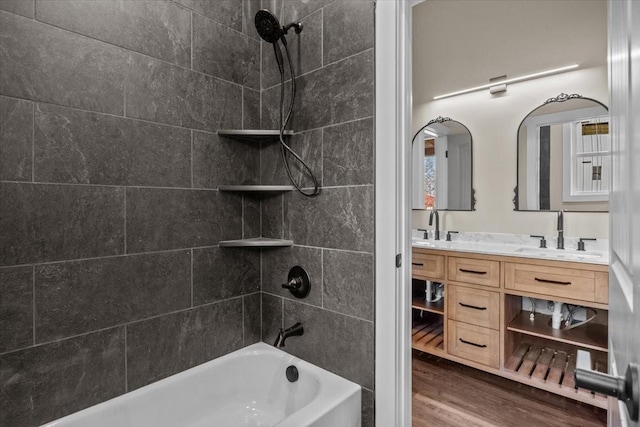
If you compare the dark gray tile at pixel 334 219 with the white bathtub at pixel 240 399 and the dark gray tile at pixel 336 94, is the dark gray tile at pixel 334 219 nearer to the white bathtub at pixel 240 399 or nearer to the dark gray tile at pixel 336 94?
the dark gray tile at pixel 336 94

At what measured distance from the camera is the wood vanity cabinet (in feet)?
7.09

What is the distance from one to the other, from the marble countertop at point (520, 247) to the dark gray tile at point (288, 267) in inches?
53.8

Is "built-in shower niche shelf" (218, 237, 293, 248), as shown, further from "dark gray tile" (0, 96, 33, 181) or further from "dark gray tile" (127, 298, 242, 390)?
"dark gray tile" (0, 96, 33, 181)

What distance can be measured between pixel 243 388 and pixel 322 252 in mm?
841

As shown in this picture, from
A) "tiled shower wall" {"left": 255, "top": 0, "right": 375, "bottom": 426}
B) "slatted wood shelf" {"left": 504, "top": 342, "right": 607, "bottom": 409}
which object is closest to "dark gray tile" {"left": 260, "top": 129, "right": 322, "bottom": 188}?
"tiled shower wall" {"left": 255, "top": 0, "right": 375, "bottom": 426}

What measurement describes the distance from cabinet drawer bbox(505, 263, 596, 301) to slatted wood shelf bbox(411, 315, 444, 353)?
2.68ft

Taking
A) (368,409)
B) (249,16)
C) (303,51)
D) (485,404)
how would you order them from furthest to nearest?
(485,404) → (249,16) → (303,51) → (368,409)

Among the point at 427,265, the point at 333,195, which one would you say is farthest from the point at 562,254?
the point at 333,195

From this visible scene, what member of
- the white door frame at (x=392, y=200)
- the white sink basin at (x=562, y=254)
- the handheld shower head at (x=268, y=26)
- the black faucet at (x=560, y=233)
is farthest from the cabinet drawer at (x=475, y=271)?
the handheld shower head at (x=268, y=26)

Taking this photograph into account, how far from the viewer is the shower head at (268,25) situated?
1.50m

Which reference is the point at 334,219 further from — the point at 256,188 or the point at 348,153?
the point at 256,188

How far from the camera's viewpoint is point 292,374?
162 cm

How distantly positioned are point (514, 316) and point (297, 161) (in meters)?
2.22

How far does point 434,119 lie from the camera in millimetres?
3373
